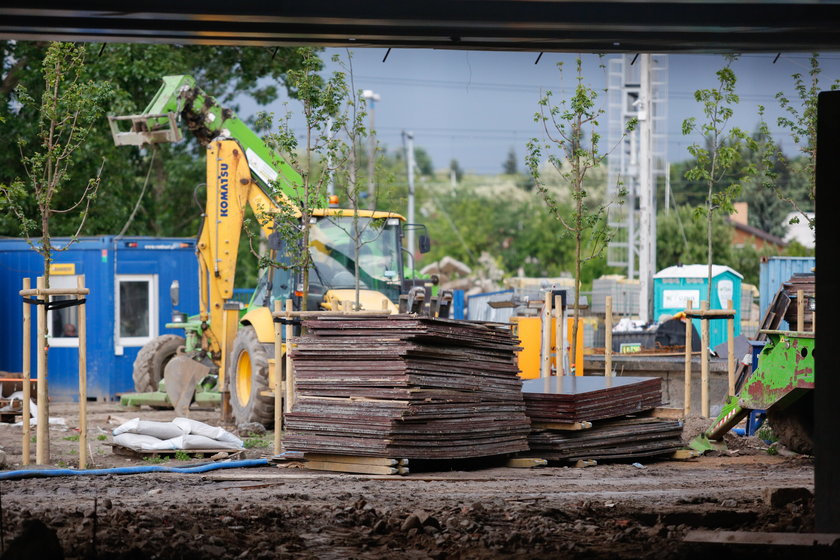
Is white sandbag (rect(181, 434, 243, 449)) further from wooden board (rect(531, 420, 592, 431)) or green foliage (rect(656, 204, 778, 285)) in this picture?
green foliage (rect(656, 204, 778, 285))

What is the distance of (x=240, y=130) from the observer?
64.5ft

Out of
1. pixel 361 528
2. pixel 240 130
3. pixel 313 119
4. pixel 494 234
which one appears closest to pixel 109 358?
pixel 240 130

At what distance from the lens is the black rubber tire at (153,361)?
2222 cm

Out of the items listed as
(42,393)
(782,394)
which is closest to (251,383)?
(42,393)

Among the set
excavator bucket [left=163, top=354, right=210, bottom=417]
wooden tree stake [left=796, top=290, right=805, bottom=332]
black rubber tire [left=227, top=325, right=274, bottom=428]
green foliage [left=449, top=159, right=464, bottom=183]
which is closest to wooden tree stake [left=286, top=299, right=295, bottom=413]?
black rubber tire [left=227, top=325, right=274, bottom=428]

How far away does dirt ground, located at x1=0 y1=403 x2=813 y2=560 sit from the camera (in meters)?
8.44

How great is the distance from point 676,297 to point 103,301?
15.9 m

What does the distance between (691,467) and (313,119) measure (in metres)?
6.90

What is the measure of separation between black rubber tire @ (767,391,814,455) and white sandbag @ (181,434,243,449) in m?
6.77

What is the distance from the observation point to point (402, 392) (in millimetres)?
12836

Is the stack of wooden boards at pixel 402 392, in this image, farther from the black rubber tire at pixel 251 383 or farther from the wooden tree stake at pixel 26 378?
the black rubber tire at pixel 251 383

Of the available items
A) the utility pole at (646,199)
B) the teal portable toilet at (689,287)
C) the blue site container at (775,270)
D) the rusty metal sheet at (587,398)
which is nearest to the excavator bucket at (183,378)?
the rusty metal sheet at (587,398)

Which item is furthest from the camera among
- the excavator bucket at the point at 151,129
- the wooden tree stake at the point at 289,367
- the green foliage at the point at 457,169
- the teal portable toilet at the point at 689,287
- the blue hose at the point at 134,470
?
the green foliage at the point at 457,169

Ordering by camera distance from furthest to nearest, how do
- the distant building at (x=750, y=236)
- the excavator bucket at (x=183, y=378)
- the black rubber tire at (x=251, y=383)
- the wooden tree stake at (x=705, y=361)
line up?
the distant building at (x=750, y=236)
the excavator bucket at (x=183, y=378)
the black rubber tire at (x=251, y=383)
the wooden tree stake at (x=705, y=361)
